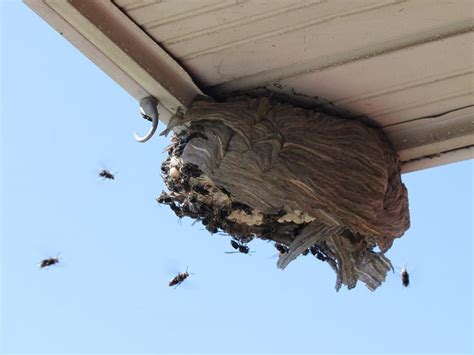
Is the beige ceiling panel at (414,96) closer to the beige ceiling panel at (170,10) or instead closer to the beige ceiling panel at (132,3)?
the beige ceiling panel at (170,10)

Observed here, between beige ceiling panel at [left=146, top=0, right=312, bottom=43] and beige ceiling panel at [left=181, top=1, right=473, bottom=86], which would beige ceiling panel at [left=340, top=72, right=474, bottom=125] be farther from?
beige ceiling panel at [left=146, top=0, right=312, bottom=43]

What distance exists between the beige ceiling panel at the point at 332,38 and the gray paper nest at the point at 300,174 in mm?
259

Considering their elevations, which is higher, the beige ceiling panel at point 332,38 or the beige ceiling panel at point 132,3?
the beige ceiling panel at point 332,38

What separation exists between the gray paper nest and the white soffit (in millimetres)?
109

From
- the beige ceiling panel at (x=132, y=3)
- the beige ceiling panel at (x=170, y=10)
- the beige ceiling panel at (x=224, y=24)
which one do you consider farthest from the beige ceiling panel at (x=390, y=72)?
the beige ceiling panel at (x=132, y=3)

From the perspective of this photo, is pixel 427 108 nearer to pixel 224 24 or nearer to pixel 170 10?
pixel 224 24

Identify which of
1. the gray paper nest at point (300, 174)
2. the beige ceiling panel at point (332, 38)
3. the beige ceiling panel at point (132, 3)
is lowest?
the gray paper nest at point (300, 174)

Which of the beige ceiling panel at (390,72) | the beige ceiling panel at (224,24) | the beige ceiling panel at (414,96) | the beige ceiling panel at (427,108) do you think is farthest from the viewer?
the beige ceiling panel at (427,108)

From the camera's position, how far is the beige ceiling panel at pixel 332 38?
423 cm

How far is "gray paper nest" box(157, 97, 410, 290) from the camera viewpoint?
4.75 m

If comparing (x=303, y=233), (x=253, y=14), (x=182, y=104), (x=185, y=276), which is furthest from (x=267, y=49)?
(x=185, y=276)

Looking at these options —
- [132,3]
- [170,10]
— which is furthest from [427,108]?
[132,3]

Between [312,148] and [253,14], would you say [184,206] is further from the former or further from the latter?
[253,14]

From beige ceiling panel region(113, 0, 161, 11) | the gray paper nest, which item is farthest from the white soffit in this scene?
the gray paper nest
